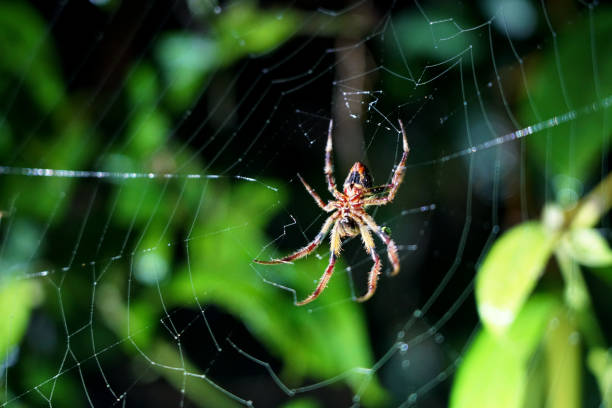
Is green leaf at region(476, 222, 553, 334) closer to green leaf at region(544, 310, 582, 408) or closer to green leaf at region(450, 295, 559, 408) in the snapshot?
green leaf at region(450, 295, 559, 408)

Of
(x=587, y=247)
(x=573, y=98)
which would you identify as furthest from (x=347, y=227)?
(x=573, y=98)

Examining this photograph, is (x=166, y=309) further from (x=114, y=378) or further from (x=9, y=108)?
(x=9, y=108)

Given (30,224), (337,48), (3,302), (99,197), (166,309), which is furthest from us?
(337,48)

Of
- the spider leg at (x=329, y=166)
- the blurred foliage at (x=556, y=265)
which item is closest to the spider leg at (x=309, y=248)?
the spider leg at (x=329, y=166)

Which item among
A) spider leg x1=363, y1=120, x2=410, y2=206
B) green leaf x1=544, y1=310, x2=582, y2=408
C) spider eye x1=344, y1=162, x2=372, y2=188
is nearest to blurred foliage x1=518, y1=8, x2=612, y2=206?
green leaf x1=544, y1=310, x2=582, y2=408

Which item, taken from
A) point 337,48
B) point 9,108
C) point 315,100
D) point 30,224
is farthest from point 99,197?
point 337,48

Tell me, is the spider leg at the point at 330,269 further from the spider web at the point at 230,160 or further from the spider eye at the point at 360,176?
the spider eye at the point at 360,176

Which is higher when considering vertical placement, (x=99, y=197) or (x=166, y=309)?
(x=99, y=197)
